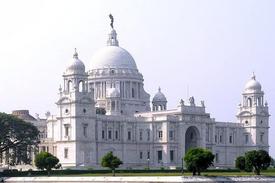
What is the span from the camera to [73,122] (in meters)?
129

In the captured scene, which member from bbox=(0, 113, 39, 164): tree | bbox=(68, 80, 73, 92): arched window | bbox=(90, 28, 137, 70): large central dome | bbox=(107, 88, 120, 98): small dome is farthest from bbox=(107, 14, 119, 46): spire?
bbox=(0, 113, 39, 164): tree

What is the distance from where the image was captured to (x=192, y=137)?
477ft

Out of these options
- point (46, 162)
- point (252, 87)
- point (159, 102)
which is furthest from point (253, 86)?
point (46, 162)

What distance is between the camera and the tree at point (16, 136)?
122 metres

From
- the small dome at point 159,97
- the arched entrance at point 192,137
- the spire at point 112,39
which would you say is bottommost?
the arched entrance at point 192,137

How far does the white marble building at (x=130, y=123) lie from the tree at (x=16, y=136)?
5.96 meters

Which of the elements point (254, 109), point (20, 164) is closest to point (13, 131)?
point (20, 164)

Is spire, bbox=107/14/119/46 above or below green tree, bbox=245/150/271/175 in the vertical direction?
above

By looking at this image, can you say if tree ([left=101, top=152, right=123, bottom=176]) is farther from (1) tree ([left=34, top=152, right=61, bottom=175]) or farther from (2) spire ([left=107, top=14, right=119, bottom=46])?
(2) spire ([left=107, top=14, right=119, bottom=46])

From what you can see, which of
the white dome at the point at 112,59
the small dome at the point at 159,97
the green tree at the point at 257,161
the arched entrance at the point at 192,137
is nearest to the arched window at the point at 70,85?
the white dome at the point at 112,59

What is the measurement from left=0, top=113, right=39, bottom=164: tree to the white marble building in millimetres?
→ 5965

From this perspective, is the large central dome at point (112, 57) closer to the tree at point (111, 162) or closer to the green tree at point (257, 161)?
the tree at point (111, 162)

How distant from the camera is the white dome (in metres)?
154

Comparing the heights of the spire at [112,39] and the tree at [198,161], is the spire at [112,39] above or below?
above
